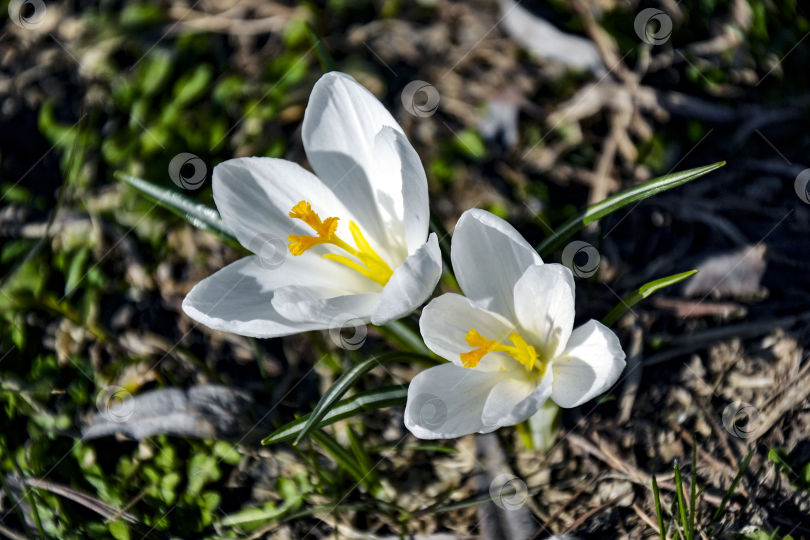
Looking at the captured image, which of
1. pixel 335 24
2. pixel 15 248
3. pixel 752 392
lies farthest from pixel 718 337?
pixel 15 248

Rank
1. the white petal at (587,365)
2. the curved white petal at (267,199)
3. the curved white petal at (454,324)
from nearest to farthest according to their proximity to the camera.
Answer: the white petal at (587,365), the curved white petal at (454,324), the curved white petal at (267,199)

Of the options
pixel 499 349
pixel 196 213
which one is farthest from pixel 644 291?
pixel 196 213

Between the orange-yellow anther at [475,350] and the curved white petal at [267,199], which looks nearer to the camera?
the orange-yellow anther at [475,350]

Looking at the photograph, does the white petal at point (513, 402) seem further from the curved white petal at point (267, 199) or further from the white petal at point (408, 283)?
the curved white petal at point (267, 199)

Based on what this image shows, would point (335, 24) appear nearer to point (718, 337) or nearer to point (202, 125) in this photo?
point (202, 125)

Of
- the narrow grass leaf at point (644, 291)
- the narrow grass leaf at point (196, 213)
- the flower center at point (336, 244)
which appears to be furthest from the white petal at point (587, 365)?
the narrow grass leaf at point (196, 213)
